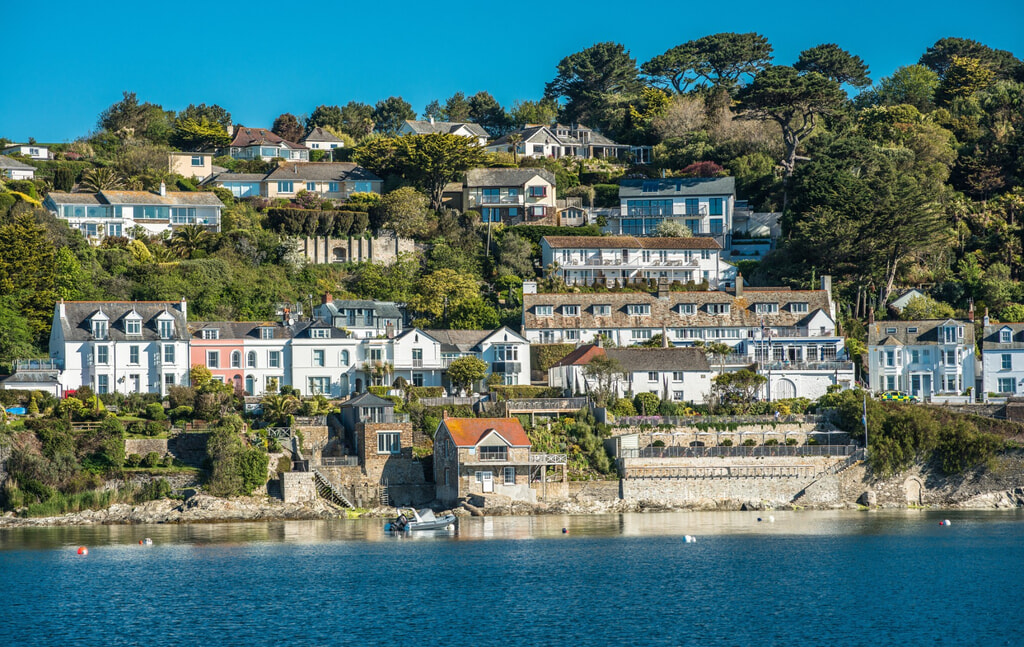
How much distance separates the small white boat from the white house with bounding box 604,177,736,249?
41883 millimetres

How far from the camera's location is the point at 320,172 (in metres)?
106

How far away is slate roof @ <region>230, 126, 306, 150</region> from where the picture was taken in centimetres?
12038

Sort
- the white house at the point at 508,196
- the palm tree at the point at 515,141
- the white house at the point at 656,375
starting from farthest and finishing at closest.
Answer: the palm tree at the point at 515,141
the white house at the point at 508,196
the white house at the point at 656,375

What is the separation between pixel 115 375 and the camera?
73.8m

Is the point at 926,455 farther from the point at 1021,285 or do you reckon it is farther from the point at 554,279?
the point at 554,279

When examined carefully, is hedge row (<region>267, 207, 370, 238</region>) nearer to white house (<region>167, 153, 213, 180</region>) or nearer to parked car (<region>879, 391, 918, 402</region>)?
white house (<region>167, 153, 213, 180</region>)

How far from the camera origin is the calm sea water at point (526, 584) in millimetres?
42156

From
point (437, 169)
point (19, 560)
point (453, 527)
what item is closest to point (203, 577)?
point (19, 560)

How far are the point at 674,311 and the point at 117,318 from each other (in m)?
33.2

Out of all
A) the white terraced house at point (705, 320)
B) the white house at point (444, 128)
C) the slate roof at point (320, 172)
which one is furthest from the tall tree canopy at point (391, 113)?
the white terraced house at point (705, 320)

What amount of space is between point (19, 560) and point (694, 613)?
88.1 feet

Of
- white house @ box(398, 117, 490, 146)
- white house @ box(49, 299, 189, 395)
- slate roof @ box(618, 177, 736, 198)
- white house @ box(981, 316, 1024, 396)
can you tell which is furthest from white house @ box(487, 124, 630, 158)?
white house @ box(49, 299, 189, 395)

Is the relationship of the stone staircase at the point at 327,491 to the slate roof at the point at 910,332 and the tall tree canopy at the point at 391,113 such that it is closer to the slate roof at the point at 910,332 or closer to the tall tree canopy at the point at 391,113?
the slate roof at the point at 910,332

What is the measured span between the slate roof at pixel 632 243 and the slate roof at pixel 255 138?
37679 mm
